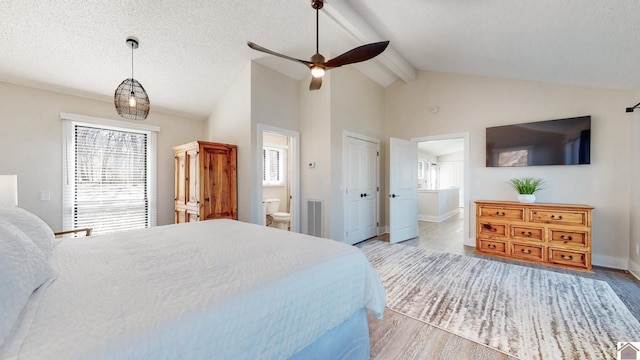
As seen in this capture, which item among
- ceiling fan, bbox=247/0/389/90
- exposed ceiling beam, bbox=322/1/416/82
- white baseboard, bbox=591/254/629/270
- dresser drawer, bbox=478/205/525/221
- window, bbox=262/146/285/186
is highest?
exposed ceiling beam, bbox=322/1/416/82

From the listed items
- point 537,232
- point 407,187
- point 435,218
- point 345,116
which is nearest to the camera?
point 537,232

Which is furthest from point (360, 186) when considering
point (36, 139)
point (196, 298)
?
point (36, 139)

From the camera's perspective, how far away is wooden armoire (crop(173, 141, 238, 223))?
3.42 meters

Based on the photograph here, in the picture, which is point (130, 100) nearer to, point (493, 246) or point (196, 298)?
point (196, 298)

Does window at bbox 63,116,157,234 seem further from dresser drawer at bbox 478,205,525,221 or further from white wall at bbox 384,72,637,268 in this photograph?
dresser drawer at bbox 478,205,525,221

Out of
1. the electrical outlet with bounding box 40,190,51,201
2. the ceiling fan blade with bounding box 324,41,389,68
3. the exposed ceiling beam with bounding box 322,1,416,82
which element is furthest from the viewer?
the electrical outlet with bounding box 40,190,51,201

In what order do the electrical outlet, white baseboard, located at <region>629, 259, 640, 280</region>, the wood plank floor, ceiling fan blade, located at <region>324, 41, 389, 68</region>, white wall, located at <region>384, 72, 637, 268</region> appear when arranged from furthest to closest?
white wall, located at <region>384, 72, 637, 268</region> → the electrical outlet → white baseboard, located at <region>629, 259, 640, 280</region> → ceiling fan blade, located at <region>324, 41, 389, 68</region> → the wood plank floor

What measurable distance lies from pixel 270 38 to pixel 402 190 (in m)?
3.37

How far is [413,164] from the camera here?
496 cm

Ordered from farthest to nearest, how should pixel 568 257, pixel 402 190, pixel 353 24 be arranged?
pixel 402 190 < pixel 568 257 < pixel 353 24

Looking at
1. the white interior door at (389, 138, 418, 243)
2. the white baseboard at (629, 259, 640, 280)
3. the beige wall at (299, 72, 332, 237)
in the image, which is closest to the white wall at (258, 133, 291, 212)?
the beige wall at (299, 72, 332, 237)

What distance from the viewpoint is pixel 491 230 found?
3.72m

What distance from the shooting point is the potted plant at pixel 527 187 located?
11.5 feet

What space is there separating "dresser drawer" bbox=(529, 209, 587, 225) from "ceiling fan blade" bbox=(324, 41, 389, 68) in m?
3.12
